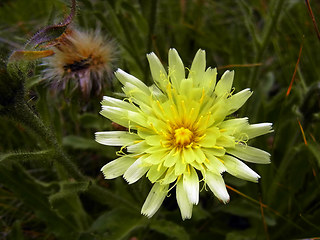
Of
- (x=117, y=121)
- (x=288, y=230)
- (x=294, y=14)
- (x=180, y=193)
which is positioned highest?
(x=294, y=14)

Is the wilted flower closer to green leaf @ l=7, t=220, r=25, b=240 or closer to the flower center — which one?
the flower center

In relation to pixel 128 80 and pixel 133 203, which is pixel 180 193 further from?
pixel 133 203

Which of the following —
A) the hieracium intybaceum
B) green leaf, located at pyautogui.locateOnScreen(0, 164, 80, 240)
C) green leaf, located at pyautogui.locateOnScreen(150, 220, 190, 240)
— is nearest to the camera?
the hieracium intybaceum

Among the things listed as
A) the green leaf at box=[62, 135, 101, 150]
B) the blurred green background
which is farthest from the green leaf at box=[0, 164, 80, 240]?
the green leaf at box=[62, 135, 101, 150]

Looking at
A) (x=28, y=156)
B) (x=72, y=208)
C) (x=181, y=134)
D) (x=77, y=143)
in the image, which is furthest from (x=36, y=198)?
(x=181, y=134)

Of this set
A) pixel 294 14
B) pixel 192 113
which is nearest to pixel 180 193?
pixel 192 113

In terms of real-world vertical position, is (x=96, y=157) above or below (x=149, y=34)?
below

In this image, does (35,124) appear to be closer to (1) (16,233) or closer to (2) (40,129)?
(2) (40,129)
